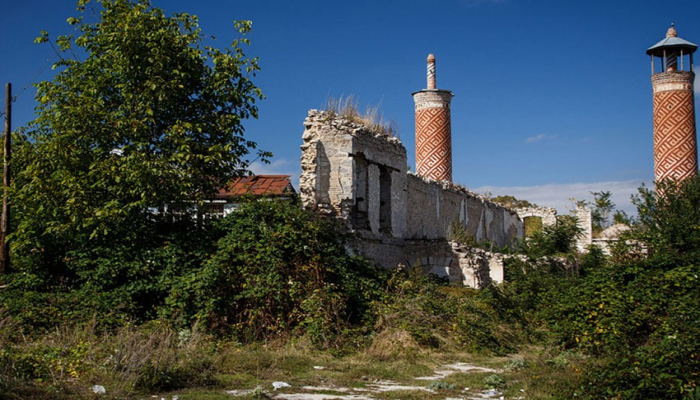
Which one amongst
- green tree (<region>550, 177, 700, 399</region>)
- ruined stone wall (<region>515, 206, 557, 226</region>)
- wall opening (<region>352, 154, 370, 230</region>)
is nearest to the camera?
green tree (<region>550, 177, 700, 399</region>)

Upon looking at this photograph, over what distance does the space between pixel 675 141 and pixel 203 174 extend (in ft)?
75.6

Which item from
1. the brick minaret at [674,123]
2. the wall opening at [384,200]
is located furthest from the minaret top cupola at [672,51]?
the wall opening at [384,200]

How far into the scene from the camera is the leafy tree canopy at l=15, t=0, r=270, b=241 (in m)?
11.1

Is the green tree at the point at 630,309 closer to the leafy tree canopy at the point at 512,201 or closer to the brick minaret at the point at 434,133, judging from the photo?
the brick minaret at the point at 434,133

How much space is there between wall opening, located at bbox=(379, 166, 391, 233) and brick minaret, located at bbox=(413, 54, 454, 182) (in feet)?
28.5

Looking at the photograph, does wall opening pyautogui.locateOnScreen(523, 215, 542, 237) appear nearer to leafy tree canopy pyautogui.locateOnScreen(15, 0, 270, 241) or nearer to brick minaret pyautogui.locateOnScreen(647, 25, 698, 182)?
brick minaret pyautogui.locateOnScreen(647, 25, 698, 182)

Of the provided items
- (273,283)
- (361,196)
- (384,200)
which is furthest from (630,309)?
(384,200)

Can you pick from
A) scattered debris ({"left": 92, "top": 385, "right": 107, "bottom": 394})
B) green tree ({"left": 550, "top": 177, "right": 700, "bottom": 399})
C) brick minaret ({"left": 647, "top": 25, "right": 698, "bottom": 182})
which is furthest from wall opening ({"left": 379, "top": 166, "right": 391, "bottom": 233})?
brick minaret ({"left": 647, "top": 25, "right": 698, "bottom": 182})

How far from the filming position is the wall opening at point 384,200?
16.6 m

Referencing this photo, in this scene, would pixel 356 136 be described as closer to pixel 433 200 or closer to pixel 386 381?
pixel 433 200

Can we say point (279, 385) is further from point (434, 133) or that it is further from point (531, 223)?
point (531, 223)

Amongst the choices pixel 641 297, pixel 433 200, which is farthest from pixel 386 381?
pixel 433 200

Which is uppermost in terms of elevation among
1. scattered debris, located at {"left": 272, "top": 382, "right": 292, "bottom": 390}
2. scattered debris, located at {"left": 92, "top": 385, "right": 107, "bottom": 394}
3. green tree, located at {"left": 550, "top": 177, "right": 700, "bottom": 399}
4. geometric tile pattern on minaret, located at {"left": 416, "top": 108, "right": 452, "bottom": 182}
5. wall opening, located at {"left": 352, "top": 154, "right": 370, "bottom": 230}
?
geometric tile pattern on minaret, located at {"left": 416, "top": 108, "right": 452, "bottom": 182}

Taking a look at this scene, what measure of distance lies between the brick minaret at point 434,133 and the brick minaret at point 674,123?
9734mm
